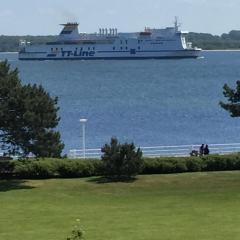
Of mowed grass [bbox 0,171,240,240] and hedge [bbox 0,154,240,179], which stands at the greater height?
hedge [bbox 0,154,240,179]

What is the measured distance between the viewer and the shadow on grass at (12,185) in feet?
98.0

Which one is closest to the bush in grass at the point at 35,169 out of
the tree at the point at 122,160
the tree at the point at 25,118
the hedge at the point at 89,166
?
the hedge at the point at 89,166

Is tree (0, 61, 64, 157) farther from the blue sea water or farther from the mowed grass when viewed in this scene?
the blue sea water

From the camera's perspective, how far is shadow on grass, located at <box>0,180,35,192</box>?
98.0 ft

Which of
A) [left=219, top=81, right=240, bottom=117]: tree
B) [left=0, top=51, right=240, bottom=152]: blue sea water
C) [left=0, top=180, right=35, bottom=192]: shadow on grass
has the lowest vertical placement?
[left=0, top=180, right=35, bottom=192]: shadow on grass

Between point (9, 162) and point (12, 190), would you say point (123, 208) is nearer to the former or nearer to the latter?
point (12, 190)

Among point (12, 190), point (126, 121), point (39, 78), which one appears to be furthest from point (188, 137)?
point (39, 78)

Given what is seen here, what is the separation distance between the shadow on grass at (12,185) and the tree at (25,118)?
1351mm

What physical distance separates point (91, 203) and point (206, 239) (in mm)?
8827

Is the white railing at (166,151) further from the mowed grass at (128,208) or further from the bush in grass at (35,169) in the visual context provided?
the mowed grass at (128,208)

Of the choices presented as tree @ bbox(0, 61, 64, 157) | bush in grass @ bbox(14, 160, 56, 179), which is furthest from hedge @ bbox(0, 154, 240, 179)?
tree @ bbox(0, 61, 64, 157)

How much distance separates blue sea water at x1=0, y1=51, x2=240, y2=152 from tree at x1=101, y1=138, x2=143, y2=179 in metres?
24.0

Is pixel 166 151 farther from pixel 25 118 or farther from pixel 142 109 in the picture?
pixel 142 109

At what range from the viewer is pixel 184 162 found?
110 feet
